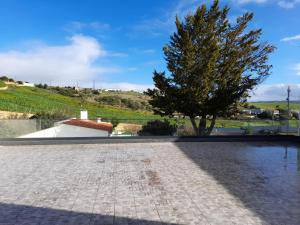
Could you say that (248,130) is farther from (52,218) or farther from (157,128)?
(52,218)

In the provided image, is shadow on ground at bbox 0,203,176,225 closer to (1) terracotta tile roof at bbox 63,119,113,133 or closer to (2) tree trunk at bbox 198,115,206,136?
(1) terracotta tile roof at bbox 63,119,113,133

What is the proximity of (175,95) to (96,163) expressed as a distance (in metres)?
10.4

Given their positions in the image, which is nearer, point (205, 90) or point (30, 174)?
point (30, 174)

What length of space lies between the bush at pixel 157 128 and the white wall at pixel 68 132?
146cm

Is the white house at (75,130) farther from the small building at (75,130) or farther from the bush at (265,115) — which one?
the bush at (265,115)

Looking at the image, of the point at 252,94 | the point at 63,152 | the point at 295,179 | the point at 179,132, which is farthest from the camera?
the point at 252,94

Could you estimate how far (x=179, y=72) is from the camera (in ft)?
60.8

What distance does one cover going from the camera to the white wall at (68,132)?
508 inches

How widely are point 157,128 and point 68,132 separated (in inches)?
132

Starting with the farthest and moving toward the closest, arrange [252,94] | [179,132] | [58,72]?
[58,72] → [252,94] → [179,132]

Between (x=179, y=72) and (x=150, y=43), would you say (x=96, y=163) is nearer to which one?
(x=179, y=72)

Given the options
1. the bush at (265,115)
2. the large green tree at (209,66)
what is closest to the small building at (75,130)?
the large green tree at (209,66)

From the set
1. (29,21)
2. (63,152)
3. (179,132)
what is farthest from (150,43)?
(63,152)

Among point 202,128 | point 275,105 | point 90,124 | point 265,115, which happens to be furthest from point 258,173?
point 275,105
